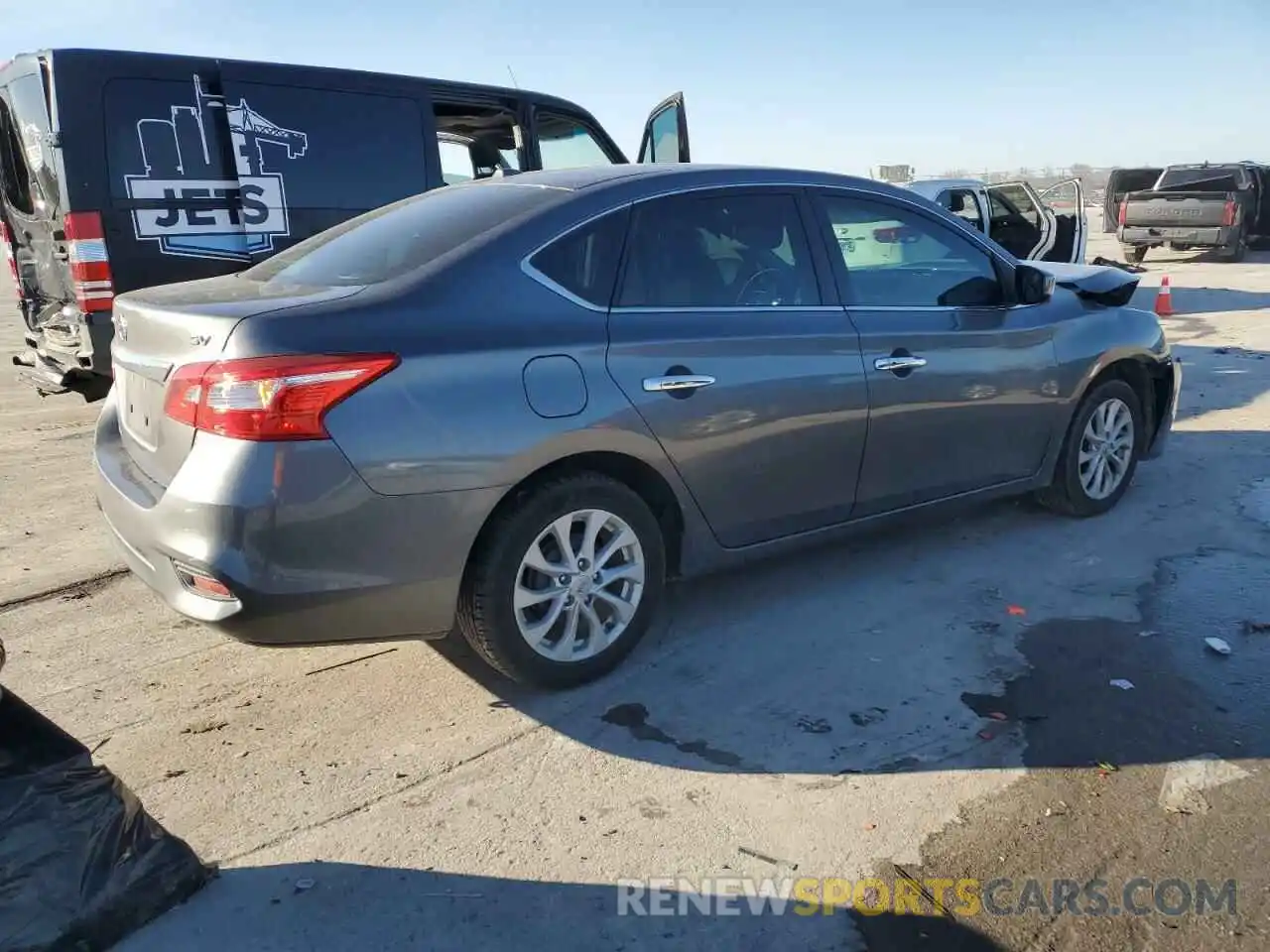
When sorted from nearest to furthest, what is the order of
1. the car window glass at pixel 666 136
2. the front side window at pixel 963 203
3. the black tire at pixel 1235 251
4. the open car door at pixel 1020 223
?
the car window glass at pixel 666 136, the front side window at pixel 963 203, the open car door at pixel 1020 223, the black tire at pixel 1235 251

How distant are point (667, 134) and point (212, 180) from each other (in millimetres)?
3696

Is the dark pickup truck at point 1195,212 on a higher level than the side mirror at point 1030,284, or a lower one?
higher

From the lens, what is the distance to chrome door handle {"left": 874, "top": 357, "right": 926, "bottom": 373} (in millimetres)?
3990

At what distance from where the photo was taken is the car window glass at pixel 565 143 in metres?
7.97

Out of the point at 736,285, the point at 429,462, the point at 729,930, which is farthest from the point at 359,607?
the point at 736,285

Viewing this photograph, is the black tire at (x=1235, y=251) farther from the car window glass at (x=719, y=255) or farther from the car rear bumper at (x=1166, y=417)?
the car window glass at (x=719, y=255)

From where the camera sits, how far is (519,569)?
3.19 metres

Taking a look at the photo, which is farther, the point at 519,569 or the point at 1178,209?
the point at 1178,209

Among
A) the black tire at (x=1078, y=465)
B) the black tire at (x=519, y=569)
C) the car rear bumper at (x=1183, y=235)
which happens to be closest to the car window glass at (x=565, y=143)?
the black tire at (x=1078, y=465)

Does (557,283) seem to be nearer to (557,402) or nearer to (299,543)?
(557,402)

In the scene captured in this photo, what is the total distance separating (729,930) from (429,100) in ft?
20.3

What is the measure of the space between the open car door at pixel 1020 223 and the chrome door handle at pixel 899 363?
9.56 meters

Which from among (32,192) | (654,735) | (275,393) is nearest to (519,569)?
(654,735)

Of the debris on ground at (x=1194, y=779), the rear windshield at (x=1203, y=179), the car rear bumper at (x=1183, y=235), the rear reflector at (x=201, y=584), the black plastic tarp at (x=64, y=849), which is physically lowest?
the debris on ground at (x=1194, y=779)
